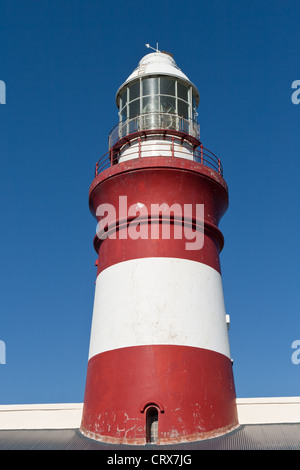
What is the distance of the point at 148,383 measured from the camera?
10.5m

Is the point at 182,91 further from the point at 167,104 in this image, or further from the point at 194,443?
the point at 194,443

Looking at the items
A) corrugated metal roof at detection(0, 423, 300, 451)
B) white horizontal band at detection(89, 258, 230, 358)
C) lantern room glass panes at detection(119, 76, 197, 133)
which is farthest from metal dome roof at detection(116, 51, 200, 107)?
corrugated metal roof at detection(0, 423, 300, 451)

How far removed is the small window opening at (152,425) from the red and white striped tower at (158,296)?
21mm

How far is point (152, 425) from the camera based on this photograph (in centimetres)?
1041

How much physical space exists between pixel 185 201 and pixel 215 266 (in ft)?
6.03

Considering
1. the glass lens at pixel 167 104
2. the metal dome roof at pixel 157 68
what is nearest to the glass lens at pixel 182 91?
the metal dome roof at pixel 157 68

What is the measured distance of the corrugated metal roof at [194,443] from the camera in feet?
32.4

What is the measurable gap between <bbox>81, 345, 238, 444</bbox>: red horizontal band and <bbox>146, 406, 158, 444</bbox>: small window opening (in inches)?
7.1

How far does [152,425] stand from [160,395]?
67 centimetres

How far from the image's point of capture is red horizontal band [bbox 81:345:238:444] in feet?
33.6

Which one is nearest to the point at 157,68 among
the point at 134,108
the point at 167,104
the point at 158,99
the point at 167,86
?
the point at 167,86

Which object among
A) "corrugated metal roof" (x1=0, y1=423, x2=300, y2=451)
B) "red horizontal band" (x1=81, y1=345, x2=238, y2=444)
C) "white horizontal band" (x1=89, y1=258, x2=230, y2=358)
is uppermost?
"white horizontal band" (x1=89, y1=258, x2=230, y2=358)

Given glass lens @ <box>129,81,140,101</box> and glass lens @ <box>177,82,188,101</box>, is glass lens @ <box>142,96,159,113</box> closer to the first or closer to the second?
glass lens @ <box>129,81,140,101</box>

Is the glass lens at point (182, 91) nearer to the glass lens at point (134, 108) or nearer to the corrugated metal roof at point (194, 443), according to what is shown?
the glass lens at point (134, 108)
